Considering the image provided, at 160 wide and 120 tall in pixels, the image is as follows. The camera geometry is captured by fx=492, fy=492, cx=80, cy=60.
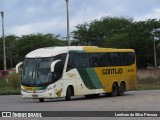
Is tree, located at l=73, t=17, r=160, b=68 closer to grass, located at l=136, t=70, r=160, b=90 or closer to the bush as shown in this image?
grass, located at l=136, t=70, r=160, b=90

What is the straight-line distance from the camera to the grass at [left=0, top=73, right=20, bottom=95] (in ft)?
142

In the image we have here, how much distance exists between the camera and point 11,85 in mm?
48469

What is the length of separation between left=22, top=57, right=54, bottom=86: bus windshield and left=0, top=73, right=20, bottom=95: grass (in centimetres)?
1374

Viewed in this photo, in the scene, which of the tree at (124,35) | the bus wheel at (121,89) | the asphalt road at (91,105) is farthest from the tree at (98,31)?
the asphalt road at (91,105)

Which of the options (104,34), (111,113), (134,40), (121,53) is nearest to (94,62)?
(121,53)

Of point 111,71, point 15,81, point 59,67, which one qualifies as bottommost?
point 15,81

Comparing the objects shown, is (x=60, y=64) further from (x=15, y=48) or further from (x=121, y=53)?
(x=15, y=48)

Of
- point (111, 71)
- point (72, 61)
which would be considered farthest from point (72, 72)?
point (111, 71)

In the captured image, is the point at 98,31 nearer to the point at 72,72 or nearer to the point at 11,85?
the point at 11,85

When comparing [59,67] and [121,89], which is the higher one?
[59,67]

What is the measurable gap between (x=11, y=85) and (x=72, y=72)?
63.3ft

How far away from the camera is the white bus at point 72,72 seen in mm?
28922

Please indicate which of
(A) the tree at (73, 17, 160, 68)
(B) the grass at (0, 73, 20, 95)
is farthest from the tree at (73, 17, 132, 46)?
(B) the grass at (0, 73, 20, 95)

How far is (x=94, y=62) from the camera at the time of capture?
32.3 meters
